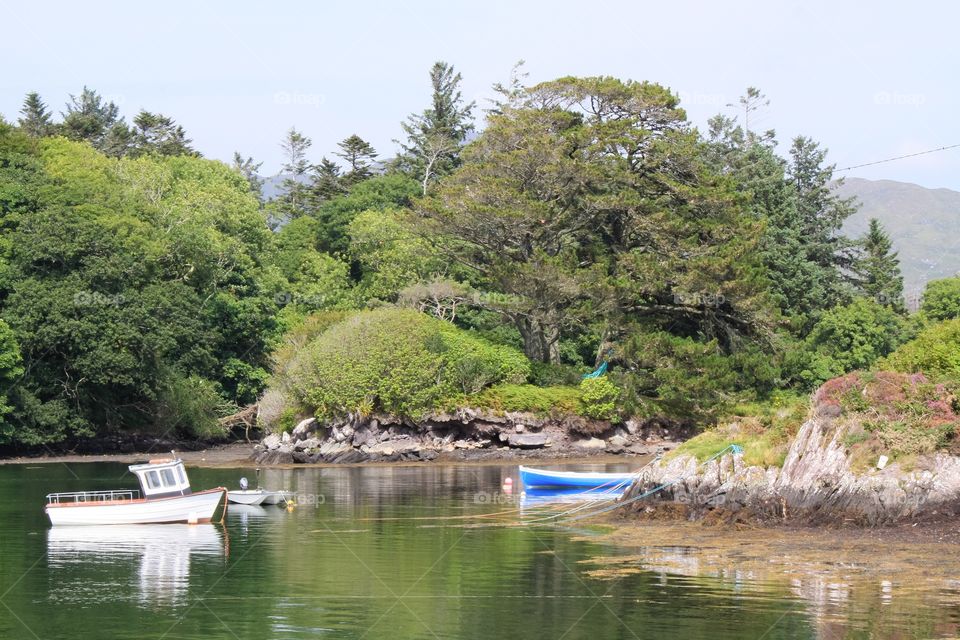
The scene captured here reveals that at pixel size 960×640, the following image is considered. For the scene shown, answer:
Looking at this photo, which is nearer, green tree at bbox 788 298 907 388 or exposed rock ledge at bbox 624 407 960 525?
exposed rock ledge at bbox 624 407 960 525

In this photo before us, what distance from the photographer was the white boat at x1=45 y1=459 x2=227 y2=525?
40312 millimetres

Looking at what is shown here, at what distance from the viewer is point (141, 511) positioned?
40.8m

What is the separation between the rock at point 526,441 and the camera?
71312mm

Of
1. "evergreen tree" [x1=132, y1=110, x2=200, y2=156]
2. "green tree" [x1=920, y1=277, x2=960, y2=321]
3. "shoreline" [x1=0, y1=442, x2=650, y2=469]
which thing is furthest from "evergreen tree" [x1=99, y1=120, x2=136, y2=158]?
"green tree" [x1=920, y1=277, x2=960, y2=321]

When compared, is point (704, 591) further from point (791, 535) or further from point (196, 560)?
point (196, 560)

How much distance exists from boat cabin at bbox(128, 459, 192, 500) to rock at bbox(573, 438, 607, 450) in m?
34.0

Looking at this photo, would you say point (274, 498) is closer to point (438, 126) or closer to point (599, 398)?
point (599, 398)

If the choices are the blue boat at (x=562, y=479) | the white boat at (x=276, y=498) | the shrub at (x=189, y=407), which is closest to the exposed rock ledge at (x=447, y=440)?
the shrub at (x=189, y=407)

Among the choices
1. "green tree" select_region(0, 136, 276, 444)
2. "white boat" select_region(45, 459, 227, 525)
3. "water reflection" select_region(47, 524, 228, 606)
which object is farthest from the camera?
"green tree" select_region(0, 136, 276, 444)

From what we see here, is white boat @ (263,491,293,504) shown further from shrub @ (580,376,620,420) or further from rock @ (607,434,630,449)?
rock @ (607,434,630,449)

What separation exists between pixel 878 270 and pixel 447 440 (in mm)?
45333

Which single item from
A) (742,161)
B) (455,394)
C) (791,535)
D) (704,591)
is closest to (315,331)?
(455,394)

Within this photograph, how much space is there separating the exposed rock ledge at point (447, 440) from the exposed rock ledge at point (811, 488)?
31892 millimetres

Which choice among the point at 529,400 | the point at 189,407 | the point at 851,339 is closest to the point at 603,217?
the point at 529,400
